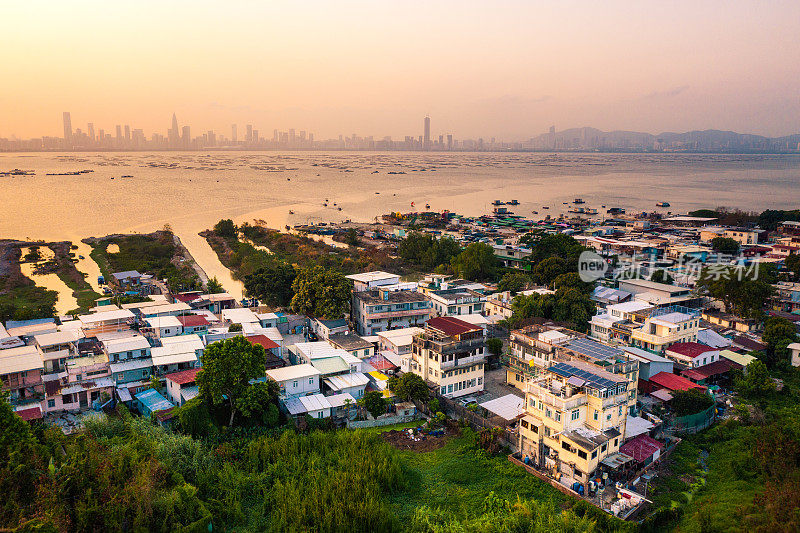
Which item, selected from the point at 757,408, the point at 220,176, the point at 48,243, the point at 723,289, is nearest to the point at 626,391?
the point at 757,408

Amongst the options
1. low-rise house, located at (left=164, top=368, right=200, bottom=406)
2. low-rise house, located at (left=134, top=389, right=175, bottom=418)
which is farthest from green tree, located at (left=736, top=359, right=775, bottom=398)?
low-rise house, located at (left=134, top=389, right=175, bottom=418)

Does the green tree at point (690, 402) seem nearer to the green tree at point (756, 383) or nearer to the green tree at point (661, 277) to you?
the green tree at point (756, 383)

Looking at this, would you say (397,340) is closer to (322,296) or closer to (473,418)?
(322,296)

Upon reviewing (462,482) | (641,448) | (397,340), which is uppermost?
(397,340)

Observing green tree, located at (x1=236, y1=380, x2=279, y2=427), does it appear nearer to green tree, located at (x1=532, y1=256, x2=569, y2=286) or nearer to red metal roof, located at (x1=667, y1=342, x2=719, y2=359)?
red metal roof, located at (x1=667, y1=342, x2=719, y2=359)

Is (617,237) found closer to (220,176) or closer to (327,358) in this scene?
(327,358)

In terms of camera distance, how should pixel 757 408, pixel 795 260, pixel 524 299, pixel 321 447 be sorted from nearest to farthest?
pixel 321 447
pixel 757 408
pixel 524 299
pixel 795 260

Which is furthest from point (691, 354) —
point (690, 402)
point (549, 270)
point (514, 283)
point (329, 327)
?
point (329, 327)
